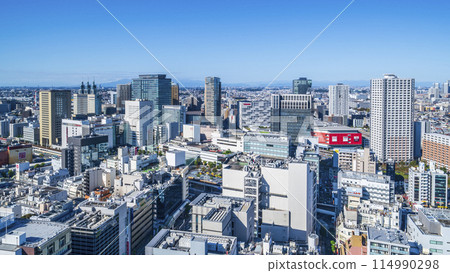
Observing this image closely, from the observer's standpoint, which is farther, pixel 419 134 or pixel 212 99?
pixel 212 99

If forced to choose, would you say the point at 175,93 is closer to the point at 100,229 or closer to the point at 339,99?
the point at 339,99

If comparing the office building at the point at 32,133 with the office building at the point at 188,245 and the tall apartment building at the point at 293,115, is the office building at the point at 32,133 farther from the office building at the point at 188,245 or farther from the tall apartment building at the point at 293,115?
the office building at the point at 188,245

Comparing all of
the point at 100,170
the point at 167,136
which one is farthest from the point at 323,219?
the point at 167,136

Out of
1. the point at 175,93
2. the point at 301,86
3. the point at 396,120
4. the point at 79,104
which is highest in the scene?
the point at 301,86

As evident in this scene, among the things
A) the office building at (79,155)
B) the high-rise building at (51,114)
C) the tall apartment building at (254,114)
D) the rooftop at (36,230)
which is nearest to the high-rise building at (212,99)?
the tall apartment building at (254,114)

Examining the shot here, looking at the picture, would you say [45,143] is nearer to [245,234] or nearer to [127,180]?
[127,180]

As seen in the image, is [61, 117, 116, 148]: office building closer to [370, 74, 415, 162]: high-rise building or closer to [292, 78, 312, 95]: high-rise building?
[370, 74, 415, 162]: high-rise building

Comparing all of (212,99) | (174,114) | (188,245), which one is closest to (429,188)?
(188,245)
